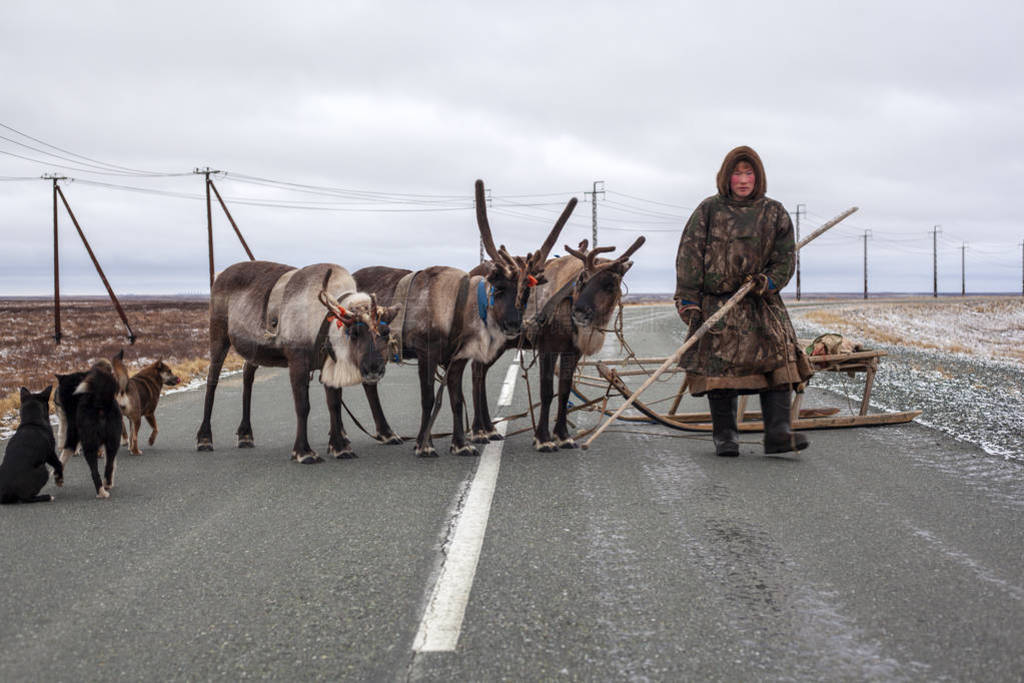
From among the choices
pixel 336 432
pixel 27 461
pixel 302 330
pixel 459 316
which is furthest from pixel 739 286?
pixel 27 461

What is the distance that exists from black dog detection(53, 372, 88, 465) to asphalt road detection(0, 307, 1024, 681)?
1.22 ft

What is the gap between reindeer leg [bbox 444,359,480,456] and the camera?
23.0ft

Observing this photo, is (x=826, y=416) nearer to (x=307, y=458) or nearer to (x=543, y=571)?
(x=307, y=458)

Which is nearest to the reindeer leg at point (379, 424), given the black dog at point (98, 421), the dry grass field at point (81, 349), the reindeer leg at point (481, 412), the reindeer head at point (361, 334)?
the reindeer leg at point (481, 412)

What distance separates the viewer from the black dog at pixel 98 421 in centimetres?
558

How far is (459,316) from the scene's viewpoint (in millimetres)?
7305

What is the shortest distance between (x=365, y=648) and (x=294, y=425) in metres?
6.38

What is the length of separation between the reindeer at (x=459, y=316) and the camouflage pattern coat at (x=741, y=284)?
148 centimetres

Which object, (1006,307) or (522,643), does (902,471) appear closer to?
(522,643)

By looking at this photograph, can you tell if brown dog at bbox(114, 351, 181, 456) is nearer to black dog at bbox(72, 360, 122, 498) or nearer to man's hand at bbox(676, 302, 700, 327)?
black dog at bbox(72, 360, 122, 498)

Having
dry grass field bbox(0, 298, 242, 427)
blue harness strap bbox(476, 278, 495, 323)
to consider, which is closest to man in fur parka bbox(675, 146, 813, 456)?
blue harness strap bbox(476, 278, 495, 323)

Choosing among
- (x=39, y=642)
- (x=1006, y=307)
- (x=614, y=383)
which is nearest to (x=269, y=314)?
(x=614, y=383)

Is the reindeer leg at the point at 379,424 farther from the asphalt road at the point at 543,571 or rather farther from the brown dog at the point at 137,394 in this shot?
the brown dog at the point at 137,394

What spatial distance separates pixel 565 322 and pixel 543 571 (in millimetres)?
3970
